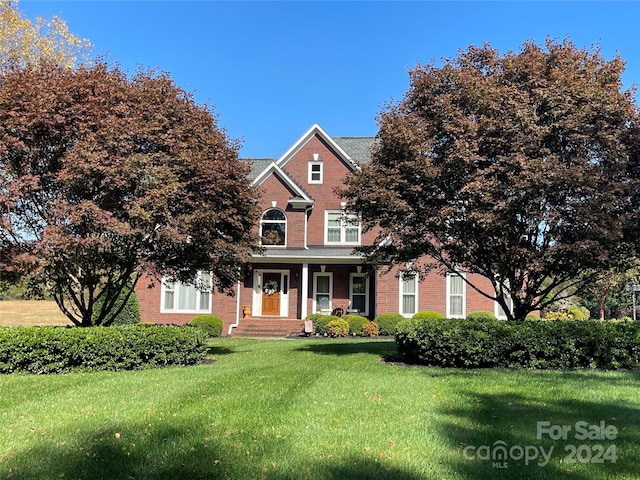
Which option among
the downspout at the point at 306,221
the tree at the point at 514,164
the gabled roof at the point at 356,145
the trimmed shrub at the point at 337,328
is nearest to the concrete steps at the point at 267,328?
the trimmed shrub at the point at 337,328

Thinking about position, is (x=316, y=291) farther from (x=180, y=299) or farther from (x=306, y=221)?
(x=180, y=299)

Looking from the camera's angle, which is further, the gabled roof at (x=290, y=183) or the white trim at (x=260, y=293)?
the white trim at (x=260, y=293)

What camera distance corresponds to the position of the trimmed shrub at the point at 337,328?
19688 mm

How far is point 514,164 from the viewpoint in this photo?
9820 millimetres

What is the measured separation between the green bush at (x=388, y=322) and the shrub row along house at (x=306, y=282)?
2.11ft

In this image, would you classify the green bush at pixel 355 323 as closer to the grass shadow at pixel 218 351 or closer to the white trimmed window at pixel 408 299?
the white trimmed window at pixel 408 299

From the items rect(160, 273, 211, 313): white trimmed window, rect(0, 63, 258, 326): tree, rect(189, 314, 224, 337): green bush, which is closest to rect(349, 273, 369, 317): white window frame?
rect(189, 314, 224, 337): green bush

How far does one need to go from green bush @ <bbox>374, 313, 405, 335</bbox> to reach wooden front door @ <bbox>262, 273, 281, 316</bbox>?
4.80 metres

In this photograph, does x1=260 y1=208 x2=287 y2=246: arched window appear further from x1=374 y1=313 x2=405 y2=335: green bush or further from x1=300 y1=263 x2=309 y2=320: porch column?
x1=374 y1=313 x2=405 y2=335: green bush

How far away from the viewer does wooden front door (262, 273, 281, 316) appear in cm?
2250

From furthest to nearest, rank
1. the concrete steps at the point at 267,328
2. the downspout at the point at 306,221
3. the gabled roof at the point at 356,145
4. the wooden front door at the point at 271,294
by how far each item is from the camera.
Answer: the gabled roof at the point at 356,145 < the downspout at the point at 306,221 < the wooden front door at the point at 271,294 < the concrete steps at the point at 267,328

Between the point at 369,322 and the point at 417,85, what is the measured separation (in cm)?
1134

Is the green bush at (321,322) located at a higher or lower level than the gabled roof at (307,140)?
lower

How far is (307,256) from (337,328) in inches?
137
